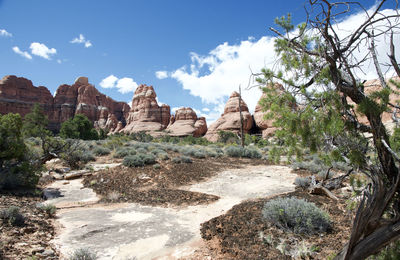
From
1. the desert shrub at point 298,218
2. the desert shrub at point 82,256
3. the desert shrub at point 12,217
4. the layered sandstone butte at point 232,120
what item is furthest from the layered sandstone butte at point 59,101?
the desert shrub at point 298,218

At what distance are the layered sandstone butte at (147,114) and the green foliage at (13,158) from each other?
79131mm

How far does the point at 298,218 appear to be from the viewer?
4617mm

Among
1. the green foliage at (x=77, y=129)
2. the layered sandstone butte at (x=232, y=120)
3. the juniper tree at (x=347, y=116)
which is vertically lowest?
the juniper tree at (x=347, y=116)

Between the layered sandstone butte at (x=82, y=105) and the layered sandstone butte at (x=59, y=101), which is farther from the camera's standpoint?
the layered sandstone butte at (x=82, y=105)

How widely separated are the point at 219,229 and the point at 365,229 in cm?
308

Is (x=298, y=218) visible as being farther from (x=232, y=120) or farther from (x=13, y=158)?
(x=232, y=120)

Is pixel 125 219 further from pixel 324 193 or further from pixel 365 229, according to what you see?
pixel 324 193

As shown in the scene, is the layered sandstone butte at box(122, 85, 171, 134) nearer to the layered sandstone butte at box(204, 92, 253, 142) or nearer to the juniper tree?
the layered sandstone butte at box(204, 92, 253, 142)

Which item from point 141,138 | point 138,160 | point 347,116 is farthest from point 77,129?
point 347,116

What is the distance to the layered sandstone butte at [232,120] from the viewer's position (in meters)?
61.5

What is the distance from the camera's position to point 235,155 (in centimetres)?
2020

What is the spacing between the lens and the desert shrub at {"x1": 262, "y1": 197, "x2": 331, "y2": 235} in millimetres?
4500

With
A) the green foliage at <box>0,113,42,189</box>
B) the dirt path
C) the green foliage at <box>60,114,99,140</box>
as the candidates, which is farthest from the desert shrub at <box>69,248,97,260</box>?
the green foliage at <box>60,114,99,140</box>

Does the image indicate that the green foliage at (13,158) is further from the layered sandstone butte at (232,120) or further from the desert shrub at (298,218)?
the layered sandstone butte at (232,120)
